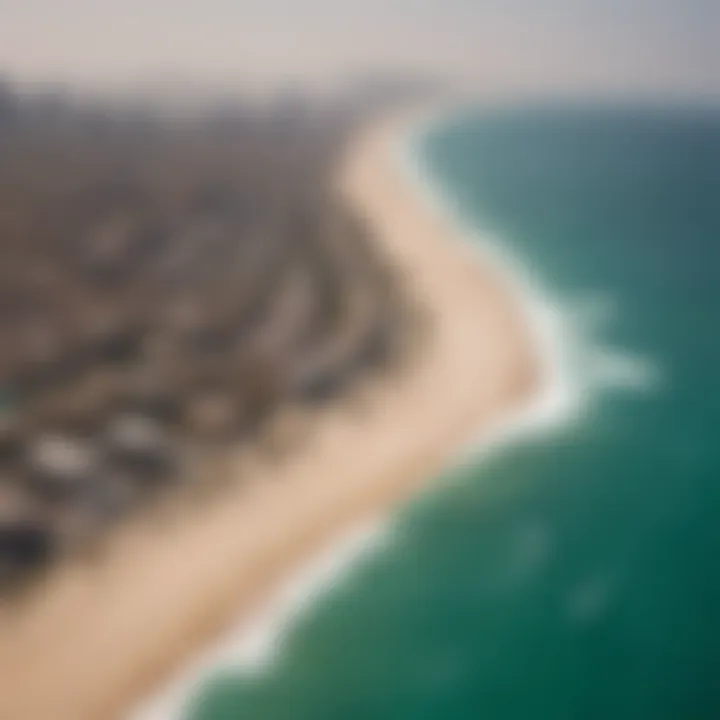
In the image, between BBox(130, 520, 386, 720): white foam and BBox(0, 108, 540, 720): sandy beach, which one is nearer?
BBox(130, 520, 386, 720): white foam

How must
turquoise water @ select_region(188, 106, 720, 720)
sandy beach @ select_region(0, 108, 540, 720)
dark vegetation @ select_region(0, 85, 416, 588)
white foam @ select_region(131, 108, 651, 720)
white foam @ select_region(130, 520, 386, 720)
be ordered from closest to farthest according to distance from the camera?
white foam @ select_region(130, 520, 386, 720)
sandy beach @ select_region(0, 108, 540, 720)
turquoise water @ select_region(188, 106, 720, 720)
white foam @ select_region(131, 108, 651, 720)
dark vegetation @ select_region(0, 85, 416, 588)

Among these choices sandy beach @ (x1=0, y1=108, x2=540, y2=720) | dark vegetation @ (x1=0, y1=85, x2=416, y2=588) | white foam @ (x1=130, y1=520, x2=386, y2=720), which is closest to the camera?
white foam @ (x1=130, y1=520, x2=386, y2=720)

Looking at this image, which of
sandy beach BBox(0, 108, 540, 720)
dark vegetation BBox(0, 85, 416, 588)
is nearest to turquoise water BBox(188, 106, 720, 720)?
sandy beach BBox(0, 108, 540, 720)

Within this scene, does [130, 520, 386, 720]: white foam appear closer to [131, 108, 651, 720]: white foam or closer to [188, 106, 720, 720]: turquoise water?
[131, 108, 651, 720]: white foam

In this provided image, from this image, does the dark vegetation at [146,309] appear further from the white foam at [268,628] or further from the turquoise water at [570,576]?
the turquoise water at [570,576]

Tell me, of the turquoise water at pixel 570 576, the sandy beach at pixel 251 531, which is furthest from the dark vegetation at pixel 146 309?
A: the turquoise water at pixel 570 576

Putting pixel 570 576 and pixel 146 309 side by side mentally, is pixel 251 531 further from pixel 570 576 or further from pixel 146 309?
pixel 146 309

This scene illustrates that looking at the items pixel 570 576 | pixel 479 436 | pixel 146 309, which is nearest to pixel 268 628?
pixel 570 576

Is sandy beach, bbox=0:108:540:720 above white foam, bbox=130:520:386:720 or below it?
above
